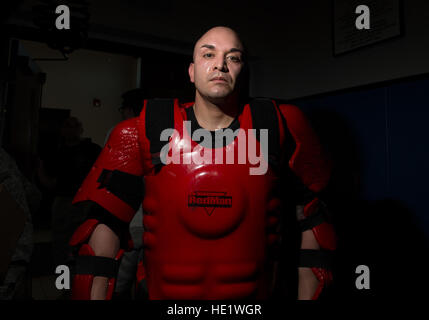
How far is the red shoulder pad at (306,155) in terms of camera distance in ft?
2.89

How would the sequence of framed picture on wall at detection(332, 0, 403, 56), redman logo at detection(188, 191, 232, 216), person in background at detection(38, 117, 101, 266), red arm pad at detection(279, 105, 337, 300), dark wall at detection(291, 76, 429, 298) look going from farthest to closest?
person in background at detection(38, 117, 101, 266), framed picture on wall at detection(332, 0, 403, 56), dark wall at detection(291, 76, 429, 298), red arm pad at detection(279, 105, 337, 300), redman logo at detection(188, 191, 232, 216)

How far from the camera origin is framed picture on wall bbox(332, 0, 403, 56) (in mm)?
1619

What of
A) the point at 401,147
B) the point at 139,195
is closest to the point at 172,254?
the point at 139,195

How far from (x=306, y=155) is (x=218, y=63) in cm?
37

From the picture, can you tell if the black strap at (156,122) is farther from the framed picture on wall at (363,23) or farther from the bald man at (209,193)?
the framed picture on wall at (363,23)

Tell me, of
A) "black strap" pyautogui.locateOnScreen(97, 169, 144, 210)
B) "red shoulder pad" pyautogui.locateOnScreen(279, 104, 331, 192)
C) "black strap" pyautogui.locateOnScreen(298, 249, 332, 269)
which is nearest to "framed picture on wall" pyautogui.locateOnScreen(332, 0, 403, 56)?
"red shoulder pad" pyautogui.locateOnScreen(279, 104, 331, 192)

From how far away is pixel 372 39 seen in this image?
173 cm

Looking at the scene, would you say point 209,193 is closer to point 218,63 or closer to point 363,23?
point 218,63

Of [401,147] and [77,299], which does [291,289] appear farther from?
[77,299]

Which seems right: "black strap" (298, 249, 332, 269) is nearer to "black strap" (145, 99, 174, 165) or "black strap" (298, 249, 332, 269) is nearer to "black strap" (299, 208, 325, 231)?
"black strap" (299, 208, 325, 231)

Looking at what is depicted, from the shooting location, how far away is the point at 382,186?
149 centimetres

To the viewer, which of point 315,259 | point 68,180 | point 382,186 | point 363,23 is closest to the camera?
point 315,259

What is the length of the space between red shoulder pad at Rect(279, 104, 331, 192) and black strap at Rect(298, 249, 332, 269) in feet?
0.60

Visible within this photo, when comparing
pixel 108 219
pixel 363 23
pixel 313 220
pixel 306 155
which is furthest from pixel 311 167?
pixel 363 23
